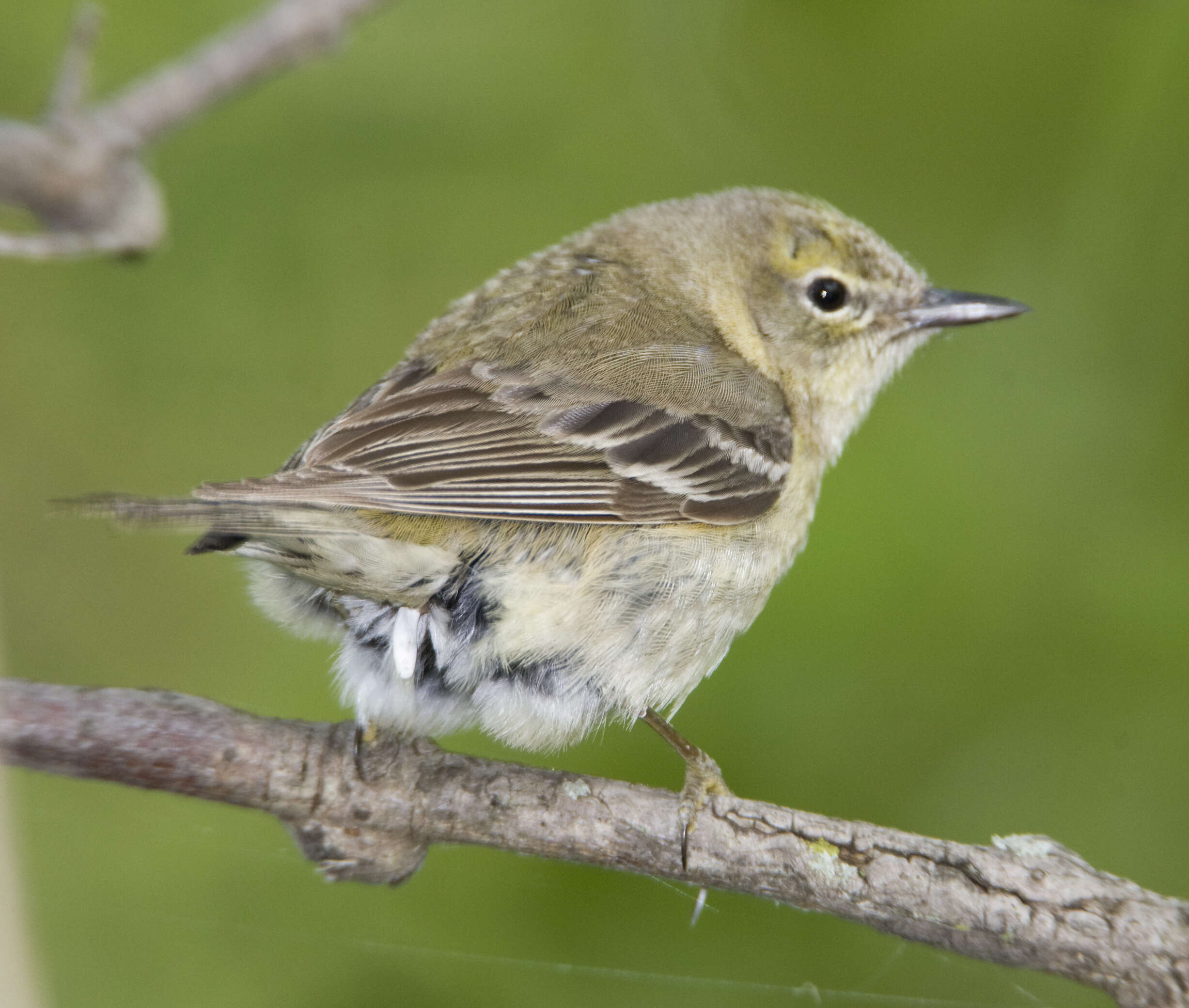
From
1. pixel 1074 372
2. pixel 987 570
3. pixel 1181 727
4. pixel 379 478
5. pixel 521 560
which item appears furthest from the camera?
pixel 1074 372

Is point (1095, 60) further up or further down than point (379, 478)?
further up

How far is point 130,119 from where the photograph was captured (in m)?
3.26

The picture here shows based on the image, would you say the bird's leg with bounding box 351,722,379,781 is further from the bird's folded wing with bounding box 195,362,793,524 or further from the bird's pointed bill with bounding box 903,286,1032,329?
the bird's pointed bill with bounding box 903,286,1032,329

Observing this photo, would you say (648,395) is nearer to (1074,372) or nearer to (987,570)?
(987,570)

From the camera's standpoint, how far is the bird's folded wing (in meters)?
2.79

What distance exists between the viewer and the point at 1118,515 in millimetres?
→ 3291

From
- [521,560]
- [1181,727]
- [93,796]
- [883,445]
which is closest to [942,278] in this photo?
[883,445]

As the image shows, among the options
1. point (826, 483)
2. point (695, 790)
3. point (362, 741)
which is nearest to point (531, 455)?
point (362, 741)

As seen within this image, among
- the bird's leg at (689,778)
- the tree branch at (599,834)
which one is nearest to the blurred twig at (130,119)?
the tree branch at (599,834)

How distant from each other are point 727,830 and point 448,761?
0.72 metres

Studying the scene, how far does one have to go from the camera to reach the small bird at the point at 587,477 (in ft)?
9.07

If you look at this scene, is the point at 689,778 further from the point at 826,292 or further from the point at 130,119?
the point at 130,119

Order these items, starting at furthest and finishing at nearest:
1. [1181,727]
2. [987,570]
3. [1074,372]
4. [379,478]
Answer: [1074,372]
[987,570]
[1181,727]
[379,478]

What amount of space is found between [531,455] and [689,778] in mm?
973
